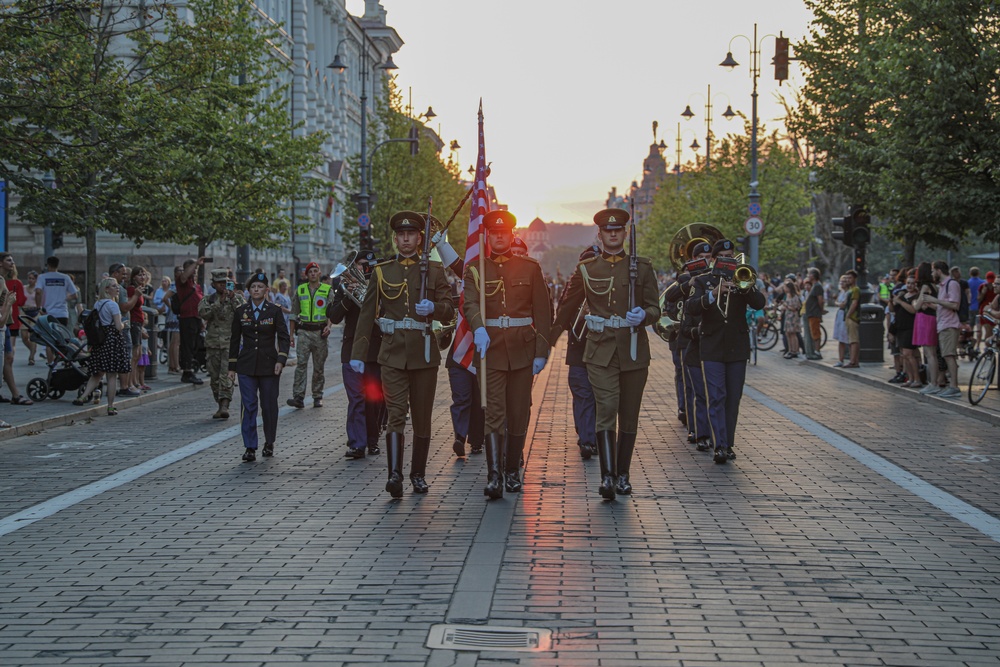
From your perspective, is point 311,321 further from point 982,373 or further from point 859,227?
point 859,227

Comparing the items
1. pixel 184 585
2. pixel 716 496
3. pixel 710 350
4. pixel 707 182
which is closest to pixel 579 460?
pixel 710 350

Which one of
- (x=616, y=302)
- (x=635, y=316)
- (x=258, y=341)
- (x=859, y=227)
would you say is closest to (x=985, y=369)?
(x=859, y=227)

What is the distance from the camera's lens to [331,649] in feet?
16.9

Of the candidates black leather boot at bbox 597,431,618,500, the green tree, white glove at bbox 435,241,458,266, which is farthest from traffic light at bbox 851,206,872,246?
the green tree

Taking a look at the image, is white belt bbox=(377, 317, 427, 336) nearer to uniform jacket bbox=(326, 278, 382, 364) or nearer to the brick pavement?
the brick pavement

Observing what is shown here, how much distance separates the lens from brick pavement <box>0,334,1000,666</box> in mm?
5270

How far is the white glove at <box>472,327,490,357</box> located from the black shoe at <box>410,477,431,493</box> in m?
1.12

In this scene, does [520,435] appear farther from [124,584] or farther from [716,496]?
[124,584]

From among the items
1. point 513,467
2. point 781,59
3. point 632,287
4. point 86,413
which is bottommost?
point 86,413

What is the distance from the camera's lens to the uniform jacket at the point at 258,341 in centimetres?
1126

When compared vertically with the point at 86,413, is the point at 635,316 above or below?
above

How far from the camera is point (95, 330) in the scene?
1536 cm

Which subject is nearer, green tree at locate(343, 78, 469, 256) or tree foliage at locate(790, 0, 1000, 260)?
tree foliage at locate(790, 0, 1000, 260)

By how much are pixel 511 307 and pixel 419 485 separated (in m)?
1.45
